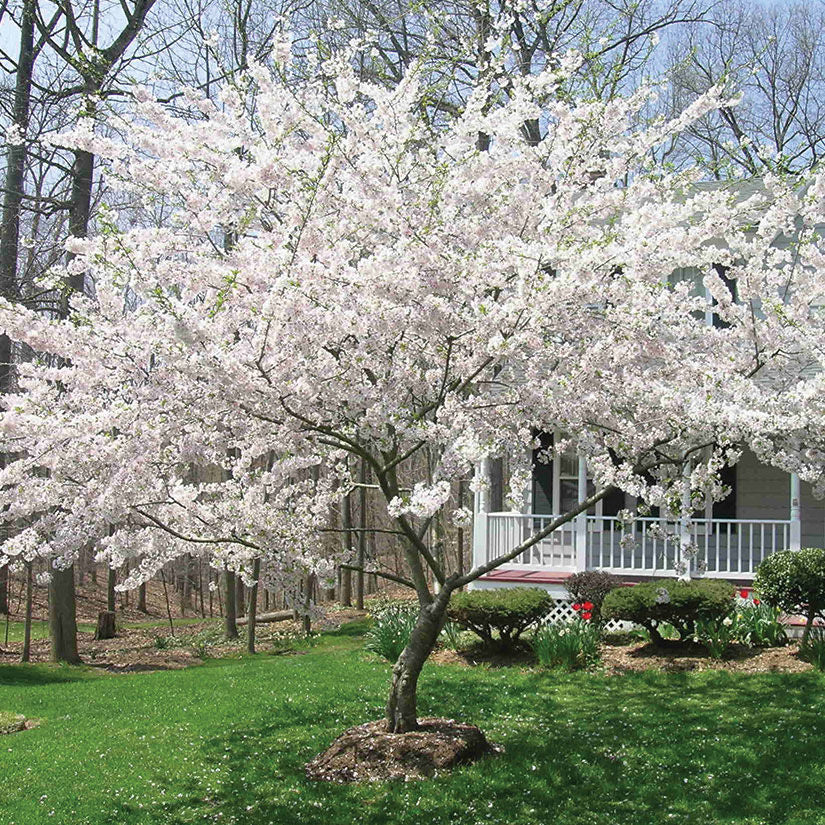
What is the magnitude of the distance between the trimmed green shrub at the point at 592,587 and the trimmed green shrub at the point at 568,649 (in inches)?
52.0

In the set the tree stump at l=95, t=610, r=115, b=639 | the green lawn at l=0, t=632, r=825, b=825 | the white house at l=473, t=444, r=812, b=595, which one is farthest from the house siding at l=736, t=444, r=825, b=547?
the tree stump at l=95, t=610, r=115, b=639

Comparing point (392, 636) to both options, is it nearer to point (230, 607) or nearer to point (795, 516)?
point (795, 516)

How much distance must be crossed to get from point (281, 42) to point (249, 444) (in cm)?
289

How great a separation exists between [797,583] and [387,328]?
6109mm

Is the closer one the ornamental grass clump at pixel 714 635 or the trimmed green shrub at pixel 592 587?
the ornamental grass clump at pixel 714 635

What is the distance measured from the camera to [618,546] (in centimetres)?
1387

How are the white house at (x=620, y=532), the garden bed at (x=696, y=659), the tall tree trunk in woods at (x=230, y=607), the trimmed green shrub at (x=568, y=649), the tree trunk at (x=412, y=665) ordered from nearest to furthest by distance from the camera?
the tree trunk at (x=412, y=665)
the garden bed at (x=696, y=659)
the trimmed green shrub at (x=568, y=649)
the white house at (x=620, y=532)
the tall tree trunk in woods at (x=230, y=607)

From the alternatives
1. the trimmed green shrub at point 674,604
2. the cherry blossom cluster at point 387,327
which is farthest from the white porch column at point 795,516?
the cherry blossom cluster at point 387,327

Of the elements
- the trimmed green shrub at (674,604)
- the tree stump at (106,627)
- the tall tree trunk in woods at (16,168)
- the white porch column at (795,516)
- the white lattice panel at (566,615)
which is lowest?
the tree stump at (106,627)

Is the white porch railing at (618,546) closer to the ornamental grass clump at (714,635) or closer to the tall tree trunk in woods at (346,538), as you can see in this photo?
the ornamental grass clump at (714,635)

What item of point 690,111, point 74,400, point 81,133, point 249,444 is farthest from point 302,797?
point 690,111

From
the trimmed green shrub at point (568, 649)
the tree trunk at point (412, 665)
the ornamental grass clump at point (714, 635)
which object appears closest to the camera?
the tree trunk at point (412, 665)

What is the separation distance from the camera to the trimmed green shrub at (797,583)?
9586 millimetres

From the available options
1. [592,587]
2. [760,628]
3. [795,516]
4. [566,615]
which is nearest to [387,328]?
[760,628]
